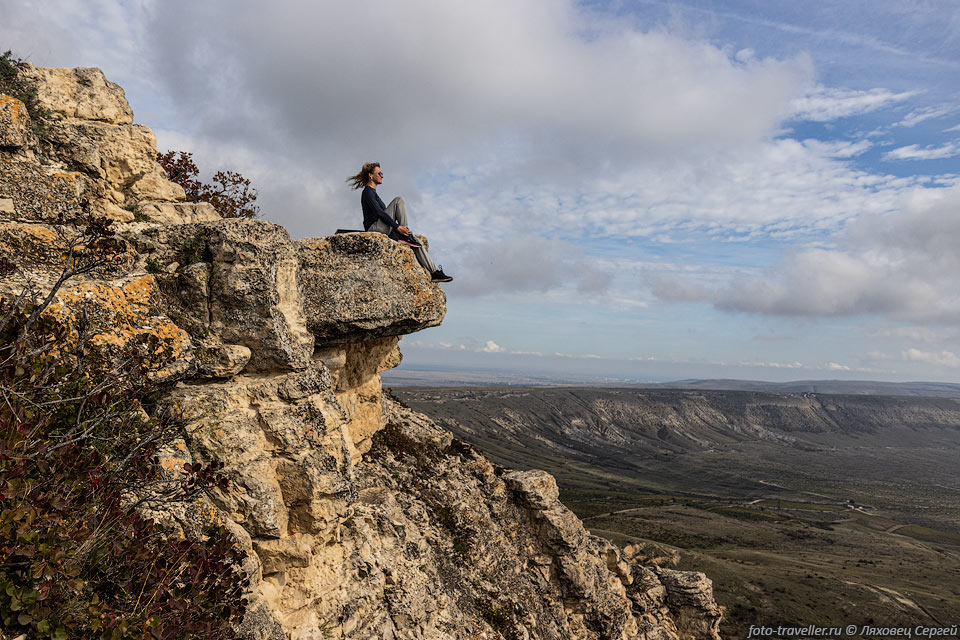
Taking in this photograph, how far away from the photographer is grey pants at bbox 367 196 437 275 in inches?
567

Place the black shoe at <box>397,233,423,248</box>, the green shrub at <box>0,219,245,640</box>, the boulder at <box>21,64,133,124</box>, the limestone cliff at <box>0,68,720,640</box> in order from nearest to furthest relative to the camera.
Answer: the green shrub at <box>0,219,245,640</box> → the limestone cliff at <box>0,68,720,640</box> → the boulder at <box>21,64,133,124</box> → the black shoe at <box>397,233,423,248</box>

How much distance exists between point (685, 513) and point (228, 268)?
170015mm

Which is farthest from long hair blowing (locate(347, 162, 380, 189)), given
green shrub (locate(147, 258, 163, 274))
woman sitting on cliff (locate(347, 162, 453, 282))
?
green shrub (locate(147, 258, 163, 274))

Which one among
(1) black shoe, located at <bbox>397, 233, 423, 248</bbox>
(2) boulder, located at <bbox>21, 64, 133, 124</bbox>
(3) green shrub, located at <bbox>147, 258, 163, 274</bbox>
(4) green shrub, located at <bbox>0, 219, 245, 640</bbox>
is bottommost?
(4) green shrub, located at <bbox>0, 219, 245, 640</bbox>

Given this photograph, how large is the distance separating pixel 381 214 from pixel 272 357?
5.60 m

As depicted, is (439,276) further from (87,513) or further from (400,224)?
(87,513)

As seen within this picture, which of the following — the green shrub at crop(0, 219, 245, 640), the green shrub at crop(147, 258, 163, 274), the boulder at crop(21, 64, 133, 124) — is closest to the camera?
the green shrub at crop(0, 219, 245, 640)

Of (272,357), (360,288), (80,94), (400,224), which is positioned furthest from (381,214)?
(80,94)

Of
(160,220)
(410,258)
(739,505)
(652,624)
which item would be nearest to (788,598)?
(652,624)

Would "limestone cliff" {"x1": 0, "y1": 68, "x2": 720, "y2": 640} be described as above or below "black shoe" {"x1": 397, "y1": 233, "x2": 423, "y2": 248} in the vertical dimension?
below

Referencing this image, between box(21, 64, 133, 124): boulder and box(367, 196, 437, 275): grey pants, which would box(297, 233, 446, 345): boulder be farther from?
box(21, 64, 133, 124): boulder

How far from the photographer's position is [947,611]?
247ft

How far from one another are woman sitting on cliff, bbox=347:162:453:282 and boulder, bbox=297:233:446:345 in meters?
0.57

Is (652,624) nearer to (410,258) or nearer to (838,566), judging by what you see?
(410,258)
